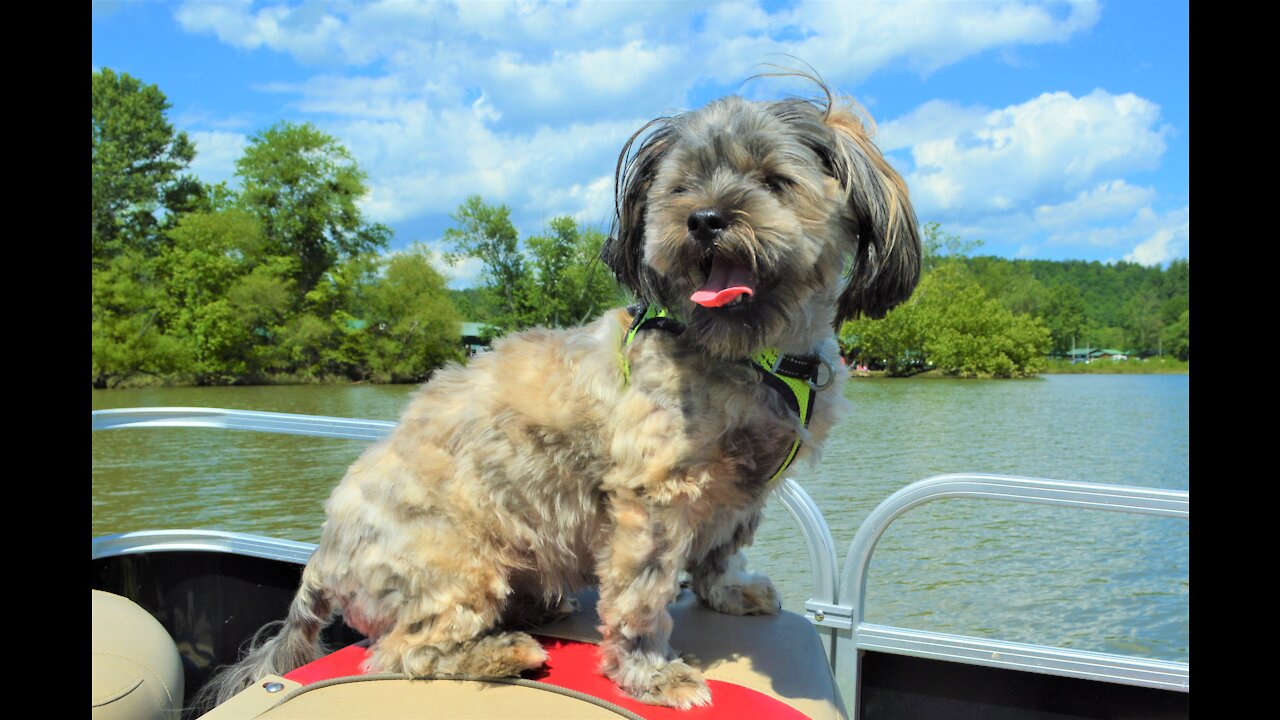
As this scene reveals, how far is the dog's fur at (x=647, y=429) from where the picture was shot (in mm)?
2123

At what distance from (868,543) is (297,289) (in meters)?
42.4

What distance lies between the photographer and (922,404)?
28016 mm

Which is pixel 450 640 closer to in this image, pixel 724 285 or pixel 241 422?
pixel 724 285

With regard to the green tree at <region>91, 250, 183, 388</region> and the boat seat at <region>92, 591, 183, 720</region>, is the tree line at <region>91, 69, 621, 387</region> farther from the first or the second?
the boat seat at <region>92, 591, 183, 720</region>

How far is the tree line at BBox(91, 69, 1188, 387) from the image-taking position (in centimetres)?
3284

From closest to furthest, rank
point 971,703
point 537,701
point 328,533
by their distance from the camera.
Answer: point 537,701, point 328,533, point 971,703

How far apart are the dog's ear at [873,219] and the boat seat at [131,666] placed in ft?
8.92

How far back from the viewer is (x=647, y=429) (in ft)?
7.13

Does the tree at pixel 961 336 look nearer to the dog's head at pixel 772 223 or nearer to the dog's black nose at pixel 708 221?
the dog's head at pixel 772 223

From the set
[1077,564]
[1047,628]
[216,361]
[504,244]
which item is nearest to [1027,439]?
[1077,564]

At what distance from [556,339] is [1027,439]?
93.7 ft

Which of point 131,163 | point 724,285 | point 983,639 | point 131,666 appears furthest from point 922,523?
point 131,163
